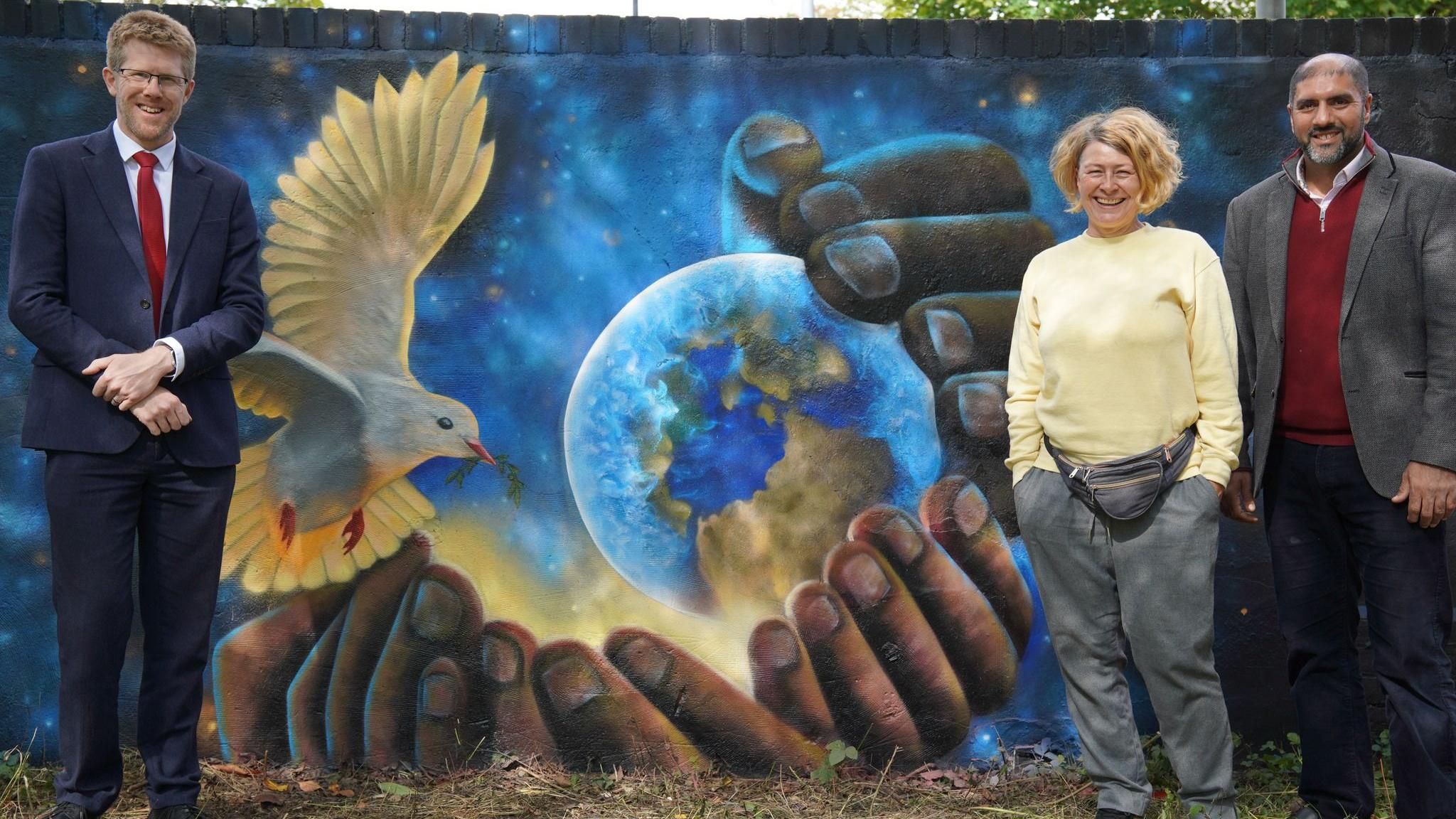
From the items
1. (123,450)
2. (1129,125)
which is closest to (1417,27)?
(1129,125)

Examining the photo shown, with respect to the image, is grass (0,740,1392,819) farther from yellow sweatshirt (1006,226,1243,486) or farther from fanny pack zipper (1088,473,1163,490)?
yellow sweatshirt (1006,226,1243,486)

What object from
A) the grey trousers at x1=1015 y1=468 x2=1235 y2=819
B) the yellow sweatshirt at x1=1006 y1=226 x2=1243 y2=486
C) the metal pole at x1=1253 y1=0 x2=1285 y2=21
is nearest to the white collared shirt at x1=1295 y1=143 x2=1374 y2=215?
the yellow sweatshirt at x1=1006 y1=226 x2=1243 y2=486

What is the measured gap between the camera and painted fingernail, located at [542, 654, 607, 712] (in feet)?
12.2

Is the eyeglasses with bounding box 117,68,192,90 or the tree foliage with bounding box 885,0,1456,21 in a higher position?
the tree foliage with bounding box 885,0,1456,21

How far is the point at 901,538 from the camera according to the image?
3762 millimetres

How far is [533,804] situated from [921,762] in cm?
122

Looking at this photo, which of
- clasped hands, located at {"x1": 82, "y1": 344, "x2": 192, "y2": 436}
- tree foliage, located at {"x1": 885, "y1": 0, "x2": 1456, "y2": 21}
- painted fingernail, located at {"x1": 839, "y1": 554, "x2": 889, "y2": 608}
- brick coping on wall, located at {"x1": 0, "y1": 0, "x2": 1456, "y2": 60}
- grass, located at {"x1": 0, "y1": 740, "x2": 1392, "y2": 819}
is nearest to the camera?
clasped hands, located at {"x1": 82, "y1": 344, "x2": 192, "y2": 436}

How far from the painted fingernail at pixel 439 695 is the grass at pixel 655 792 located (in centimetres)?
19

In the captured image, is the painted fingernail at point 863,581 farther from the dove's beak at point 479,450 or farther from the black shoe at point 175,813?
the black shoe at point 175,813

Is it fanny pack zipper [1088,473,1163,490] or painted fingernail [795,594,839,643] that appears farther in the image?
painted fingernail [795,594,839,643]

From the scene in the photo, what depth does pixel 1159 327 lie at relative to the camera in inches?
117

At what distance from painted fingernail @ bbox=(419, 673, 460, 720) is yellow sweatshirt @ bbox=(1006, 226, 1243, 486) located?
199 centimetres

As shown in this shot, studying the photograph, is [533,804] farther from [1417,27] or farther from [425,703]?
[1417,27]

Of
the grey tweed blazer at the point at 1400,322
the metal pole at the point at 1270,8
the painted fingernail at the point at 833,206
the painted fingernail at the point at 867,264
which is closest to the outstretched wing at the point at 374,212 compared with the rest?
the painted fingernail at the point at 833,206
